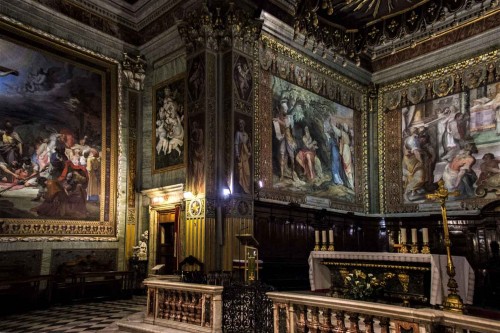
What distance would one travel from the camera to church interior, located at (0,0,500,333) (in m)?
9.99

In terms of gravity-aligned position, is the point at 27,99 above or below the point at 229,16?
below

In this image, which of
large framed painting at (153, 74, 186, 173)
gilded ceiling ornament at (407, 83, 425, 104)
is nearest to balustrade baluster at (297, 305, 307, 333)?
large framed painting at (153, 74, 186, 173)

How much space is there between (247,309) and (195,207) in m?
5.22

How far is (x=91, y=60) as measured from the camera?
12250 mm

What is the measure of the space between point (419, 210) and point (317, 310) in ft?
36.5

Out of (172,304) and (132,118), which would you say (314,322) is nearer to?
(172,304)

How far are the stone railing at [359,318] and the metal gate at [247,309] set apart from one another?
72cm

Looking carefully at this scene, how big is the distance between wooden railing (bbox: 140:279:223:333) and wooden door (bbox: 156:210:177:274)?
472cm

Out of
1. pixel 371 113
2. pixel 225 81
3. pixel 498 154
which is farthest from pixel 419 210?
pixel 225 81

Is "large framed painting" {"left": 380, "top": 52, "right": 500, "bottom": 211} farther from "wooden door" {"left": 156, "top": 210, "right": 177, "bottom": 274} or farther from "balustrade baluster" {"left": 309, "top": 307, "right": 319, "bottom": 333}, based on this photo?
"balustrade baluster" {"left": 309, "top": 307, "right": 319, "bottom": 333}

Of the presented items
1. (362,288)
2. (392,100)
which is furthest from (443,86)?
(362,288)

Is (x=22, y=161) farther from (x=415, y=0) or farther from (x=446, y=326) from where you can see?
(x=415, y=0)

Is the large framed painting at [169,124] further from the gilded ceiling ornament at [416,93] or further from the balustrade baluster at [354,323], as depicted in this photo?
the balustrade baluster at [354,323]

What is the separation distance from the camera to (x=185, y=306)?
6.36 metres
